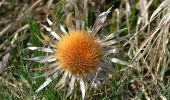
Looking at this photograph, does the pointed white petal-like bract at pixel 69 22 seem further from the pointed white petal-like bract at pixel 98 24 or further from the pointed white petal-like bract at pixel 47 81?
the pointed white petal-like bract at pixel 47 81

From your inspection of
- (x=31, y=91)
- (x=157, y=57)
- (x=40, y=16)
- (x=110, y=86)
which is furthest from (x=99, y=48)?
(x=40, y=16)

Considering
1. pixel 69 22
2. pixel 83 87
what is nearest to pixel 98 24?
pixel 69 22

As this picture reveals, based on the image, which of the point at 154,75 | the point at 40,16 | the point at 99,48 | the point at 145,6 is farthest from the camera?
the point at 40,16

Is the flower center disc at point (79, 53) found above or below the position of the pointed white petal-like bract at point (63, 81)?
above

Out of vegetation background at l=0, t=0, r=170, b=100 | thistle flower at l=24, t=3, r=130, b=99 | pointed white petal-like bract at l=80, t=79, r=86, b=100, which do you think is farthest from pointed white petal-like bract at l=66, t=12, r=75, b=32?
pointed white petal-like bract at l=80, t=79, r=86, b=100

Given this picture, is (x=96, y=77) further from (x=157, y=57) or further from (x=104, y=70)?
(x=157, y=57)

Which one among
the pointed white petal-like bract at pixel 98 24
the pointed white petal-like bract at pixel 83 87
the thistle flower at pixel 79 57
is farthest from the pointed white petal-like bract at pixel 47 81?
the pointed white petal-like bract at pixel 98 24

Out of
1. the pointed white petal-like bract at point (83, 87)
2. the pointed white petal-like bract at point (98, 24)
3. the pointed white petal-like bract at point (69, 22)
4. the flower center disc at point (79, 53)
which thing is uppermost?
the pointed white petal-like bract at point (69, 22)

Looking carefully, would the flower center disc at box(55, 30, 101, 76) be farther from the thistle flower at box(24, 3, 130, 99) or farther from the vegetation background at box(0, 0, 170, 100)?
the vegetation background at box(0, 0, 170, 100)
